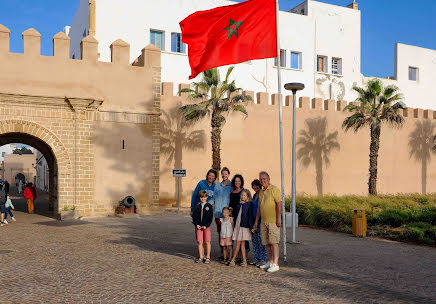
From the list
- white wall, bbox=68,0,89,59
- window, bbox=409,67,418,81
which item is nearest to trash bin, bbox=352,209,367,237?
white wall, bbox=68,0,89,59

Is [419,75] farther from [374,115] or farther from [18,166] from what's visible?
[18,166]

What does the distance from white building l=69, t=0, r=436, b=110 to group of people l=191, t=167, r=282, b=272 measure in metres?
20.7

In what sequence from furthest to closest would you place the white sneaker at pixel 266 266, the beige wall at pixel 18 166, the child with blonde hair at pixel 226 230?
the beige wall at pixel 18 166 < the child with blonde hair at pixel 226 230 < the white sneaker at pixel 266 266

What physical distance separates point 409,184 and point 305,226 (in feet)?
56.4

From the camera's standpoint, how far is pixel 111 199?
65.1 feet

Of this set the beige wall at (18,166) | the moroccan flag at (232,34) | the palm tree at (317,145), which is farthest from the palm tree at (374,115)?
the beige wall at (18,166)

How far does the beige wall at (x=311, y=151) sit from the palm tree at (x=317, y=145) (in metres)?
0.06

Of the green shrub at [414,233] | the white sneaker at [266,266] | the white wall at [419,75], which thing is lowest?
the green shrub at [414,233]

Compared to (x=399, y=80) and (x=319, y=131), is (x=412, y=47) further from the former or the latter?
(x=319, y=131)

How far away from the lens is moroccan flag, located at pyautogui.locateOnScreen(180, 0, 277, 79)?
33.1 feet

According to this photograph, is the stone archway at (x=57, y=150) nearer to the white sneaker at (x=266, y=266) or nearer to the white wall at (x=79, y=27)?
the white wall at (x=79, y=27)

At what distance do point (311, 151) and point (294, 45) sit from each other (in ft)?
32.5

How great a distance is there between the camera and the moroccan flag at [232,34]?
10102 mm

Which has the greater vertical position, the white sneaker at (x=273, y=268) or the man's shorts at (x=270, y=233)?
the man's shorts at (x=270, y=233)
